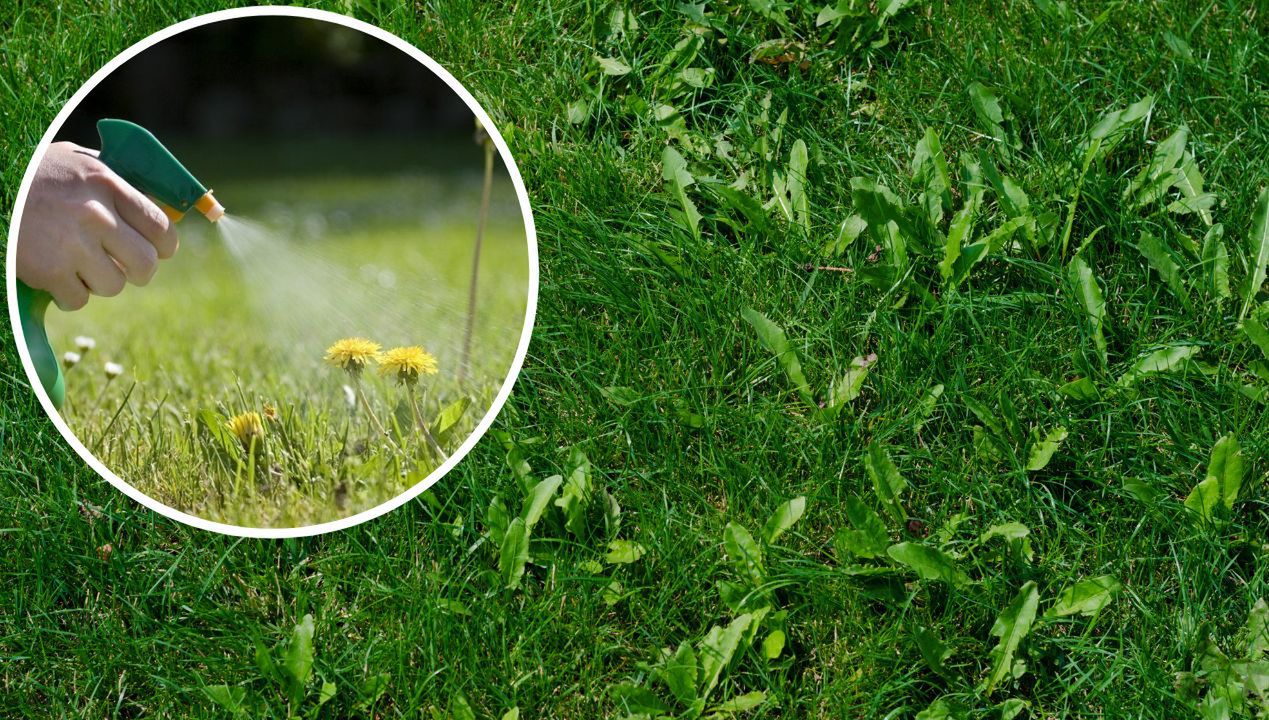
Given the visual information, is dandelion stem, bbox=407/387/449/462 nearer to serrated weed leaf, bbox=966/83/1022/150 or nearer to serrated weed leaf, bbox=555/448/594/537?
serrated weed leaf, bbox=555/448/594/537

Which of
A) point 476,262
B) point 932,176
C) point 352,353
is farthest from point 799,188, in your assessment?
point 352,353

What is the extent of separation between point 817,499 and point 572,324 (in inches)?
25.1

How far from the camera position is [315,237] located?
1.88 meters

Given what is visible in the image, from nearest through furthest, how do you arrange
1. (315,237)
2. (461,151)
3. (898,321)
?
(315,237)
(461,151)
(898,321)

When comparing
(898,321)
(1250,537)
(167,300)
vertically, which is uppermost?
(167,300)

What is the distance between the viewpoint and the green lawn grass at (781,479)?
2238 mm

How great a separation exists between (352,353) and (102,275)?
42cm

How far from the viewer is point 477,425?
2.17 m

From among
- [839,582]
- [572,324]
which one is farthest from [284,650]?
[839,582]

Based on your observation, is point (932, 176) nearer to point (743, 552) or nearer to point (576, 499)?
point (743, 552)

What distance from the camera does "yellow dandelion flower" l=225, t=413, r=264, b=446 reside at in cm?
208

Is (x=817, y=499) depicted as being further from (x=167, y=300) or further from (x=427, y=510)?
(x=167, y=300)

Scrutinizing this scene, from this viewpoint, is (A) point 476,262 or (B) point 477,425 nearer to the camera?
(A) point 476,262

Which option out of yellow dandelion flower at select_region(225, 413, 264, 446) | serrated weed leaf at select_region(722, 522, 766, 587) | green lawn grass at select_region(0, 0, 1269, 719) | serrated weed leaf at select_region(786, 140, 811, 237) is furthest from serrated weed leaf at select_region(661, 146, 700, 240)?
yellow dandelion flower at select_region(225, 413, 264, 446)
